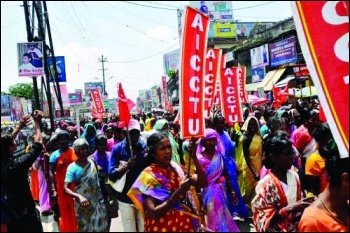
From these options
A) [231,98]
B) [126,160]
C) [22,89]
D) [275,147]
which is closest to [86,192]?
[126,160]

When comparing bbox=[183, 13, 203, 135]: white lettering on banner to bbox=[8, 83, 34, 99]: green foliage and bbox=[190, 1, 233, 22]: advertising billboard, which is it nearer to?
bbox=[190, 1, 233, 22]: advertising billboard

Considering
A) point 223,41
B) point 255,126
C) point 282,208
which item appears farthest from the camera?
point 223,41

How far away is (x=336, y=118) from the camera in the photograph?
2193 mm

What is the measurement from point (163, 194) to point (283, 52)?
71.9ft

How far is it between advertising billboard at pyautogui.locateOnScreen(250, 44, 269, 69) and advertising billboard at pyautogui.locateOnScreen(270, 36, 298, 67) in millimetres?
755

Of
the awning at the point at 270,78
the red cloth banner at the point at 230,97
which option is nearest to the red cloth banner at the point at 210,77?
the red cloth banner at the point at 230,97

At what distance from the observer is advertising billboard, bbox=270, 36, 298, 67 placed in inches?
890

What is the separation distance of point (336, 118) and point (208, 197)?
2.99 meters

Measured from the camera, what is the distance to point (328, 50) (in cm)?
224

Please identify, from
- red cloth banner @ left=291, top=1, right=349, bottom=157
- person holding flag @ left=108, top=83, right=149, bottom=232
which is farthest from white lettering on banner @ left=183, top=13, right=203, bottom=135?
red cloth banner @ left=291, top=1, right=349, bottom=157

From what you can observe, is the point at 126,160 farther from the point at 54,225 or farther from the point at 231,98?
the point at 231,98

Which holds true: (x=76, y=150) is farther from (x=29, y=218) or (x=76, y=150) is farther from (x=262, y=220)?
(x=262, y=220)

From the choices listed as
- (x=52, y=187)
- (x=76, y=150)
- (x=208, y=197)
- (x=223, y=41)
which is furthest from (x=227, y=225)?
(x=223, y=41)

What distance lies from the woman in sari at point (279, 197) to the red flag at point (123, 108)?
223 centimetres
